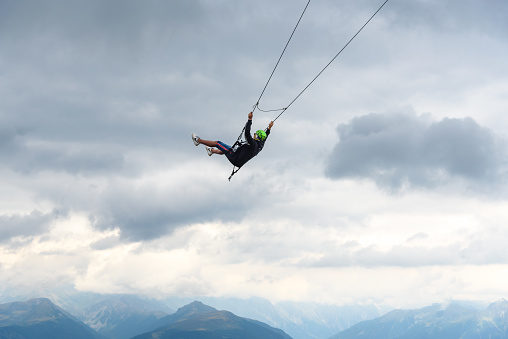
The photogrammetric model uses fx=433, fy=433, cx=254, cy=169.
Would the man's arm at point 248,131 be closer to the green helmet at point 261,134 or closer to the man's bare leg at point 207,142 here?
the green helmet at point 261,134

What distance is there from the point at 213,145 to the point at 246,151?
3557 millimetres

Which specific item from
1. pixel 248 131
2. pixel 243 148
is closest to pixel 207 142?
pixel 243 148

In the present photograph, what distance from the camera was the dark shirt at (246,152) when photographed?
29345 millimetres

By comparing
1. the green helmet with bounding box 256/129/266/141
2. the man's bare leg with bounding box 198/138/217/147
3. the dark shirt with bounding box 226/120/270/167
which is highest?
the man's bare leg with bounding box 198/138/217/147

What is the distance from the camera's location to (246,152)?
30.0 m

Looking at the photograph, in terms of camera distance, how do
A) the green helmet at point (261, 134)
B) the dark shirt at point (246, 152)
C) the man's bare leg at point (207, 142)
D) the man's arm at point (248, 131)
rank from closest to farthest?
the man's arm at point (248, 131)
the dark shirt at point (246, 152)
the green helmet at point (261, 134)
the man's bare leg at point (207, 142)

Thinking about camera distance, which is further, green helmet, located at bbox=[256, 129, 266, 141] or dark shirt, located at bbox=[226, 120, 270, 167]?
green helmet, located at bbox=[256, 129, 266, 141]

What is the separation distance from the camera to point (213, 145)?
32.5 meters

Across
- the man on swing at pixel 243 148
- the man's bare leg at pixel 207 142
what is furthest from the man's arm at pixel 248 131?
the man's bare leg at pixel 207 142

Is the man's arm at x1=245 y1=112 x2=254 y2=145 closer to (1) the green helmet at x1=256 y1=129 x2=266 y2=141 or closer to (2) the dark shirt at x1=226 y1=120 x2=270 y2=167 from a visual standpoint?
(2) the dark shirt at x1=226 y1=120 x2=270 y2=167

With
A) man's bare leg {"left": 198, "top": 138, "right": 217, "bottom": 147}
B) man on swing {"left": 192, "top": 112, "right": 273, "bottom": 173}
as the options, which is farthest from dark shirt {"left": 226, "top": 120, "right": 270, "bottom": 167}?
man's bare leg {"left": 198, "top": 138, "right": 217, "bottom": 147}

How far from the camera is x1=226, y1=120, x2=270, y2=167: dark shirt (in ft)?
96.3

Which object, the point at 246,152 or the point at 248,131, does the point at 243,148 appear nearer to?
the point at 246,152

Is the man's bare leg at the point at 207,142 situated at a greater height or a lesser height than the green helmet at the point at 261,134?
greater
